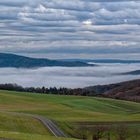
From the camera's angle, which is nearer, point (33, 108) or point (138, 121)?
point (138, 121)

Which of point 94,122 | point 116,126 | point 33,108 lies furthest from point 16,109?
point 116,126

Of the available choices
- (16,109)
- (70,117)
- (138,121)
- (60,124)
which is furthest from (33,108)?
(60,124)

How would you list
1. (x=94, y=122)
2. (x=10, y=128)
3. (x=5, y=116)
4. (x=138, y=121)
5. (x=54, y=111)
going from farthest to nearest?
(x=54, y=111) → (x=138, y=121) → (x=94, y=122) → (x=5, y=116) → (x=10, y=128)

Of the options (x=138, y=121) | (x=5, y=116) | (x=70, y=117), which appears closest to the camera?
(x=5, y=116)

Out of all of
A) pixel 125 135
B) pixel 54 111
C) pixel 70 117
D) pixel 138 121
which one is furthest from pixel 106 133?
pixel 54 111

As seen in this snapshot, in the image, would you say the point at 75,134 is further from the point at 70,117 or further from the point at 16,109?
the point at 16,109

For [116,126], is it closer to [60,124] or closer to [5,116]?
[60,124]

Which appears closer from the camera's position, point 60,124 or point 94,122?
point 60,124

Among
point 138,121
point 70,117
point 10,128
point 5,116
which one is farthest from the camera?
point 70,117

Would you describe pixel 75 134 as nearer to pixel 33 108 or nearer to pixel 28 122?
pixel 28 122
